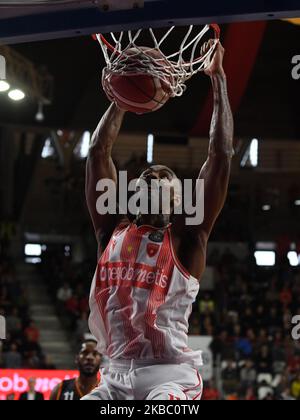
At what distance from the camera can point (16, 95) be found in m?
9.77

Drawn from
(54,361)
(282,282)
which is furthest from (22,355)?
(282,282)

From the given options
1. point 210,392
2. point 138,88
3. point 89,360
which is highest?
point 138,88

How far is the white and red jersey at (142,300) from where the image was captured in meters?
3.62

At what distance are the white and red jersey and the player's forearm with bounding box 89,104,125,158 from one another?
51 centimetres

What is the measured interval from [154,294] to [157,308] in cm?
6

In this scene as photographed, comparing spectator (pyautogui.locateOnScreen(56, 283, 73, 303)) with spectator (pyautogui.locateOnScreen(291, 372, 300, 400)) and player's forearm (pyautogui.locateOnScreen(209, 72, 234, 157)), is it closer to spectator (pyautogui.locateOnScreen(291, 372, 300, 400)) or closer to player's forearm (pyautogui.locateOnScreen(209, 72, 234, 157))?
spectator (pyautogui.locateOnScreen(291, 372, 300, 400))

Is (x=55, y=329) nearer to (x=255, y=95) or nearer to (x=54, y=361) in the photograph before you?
(x=54, y=361)

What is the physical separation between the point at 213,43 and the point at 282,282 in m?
11.8

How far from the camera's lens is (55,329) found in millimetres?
14992

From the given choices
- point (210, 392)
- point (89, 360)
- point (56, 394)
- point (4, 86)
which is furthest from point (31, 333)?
point (89, 360)

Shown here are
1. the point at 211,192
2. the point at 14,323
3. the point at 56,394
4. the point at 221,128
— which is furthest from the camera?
the point at 14,323

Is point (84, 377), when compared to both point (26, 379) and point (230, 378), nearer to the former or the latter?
point (26, 379)

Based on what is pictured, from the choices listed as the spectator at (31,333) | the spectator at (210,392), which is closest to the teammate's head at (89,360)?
the spectator at (210,392)

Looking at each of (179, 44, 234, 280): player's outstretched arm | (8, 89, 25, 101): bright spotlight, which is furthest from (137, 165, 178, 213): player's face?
(8, 89, 25, 101): bright spotlight
